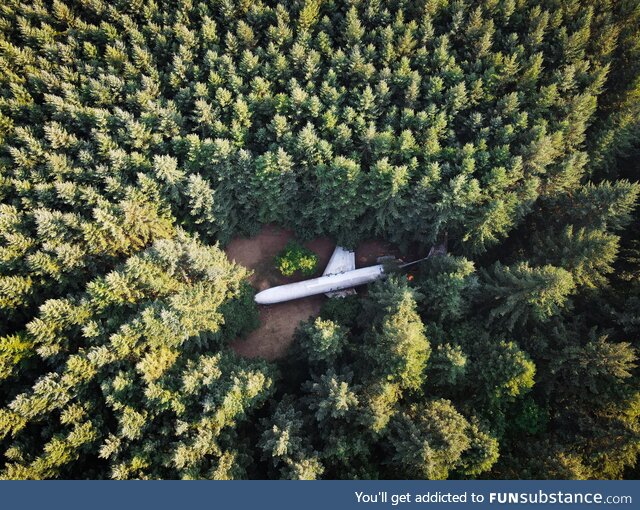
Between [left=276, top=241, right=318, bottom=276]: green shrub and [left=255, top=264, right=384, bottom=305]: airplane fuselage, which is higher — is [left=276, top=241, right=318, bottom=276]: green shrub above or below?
above

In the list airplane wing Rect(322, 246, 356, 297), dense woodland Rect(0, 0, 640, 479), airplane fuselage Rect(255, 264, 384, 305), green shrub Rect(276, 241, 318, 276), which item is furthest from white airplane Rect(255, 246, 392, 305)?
dense woodland Rect(0, 0, 640, 479)

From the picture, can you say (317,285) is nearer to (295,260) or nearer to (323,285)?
(323,285)

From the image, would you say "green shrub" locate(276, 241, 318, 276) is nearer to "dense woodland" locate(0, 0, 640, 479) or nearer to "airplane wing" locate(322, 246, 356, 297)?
"airplane wing" locate(322, 246, 356, 297)

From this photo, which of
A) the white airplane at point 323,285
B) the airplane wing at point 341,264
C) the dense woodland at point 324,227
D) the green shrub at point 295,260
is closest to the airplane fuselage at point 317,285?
the white airplane at point 323,285
